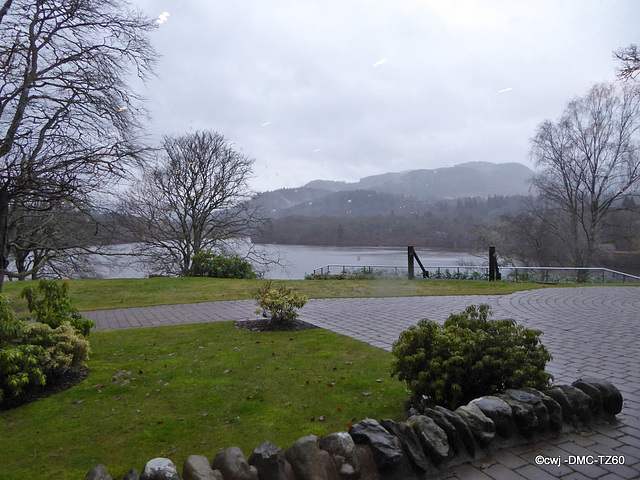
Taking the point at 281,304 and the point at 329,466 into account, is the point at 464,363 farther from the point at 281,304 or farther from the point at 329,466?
the point at 281,304

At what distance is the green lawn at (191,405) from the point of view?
9.36ft

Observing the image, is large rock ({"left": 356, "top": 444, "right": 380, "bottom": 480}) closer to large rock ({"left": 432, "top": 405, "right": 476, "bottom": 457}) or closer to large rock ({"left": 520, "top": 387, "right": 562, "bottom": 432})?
large rock ({"left": 432, "top": 405, "right": 476, "bottom": 457})

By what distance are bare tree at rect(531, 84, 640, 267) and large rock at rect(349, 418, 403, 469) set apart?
1015 inches

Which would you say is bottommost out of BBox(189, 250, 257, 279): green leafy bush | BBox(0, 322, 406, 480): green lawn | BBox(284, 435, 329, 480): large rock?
BBox(0, 322, 406, 480): green lawn

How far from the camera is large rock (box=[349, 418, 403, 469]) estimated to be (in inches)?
96.4

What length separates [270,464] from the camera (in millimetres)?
2230

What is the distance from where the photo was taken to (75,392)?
13.2 feet

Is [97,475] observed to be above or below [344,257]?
below

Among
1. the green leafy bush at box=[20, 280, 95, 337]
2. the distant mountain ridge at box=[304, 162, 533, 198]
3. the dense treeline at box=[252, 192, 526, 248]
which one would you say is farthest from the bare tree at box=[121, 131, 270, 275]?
the green leafy bush at box=[20, 280, 95, 337]

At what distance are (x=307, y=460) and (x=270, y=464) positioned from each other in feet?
0.74

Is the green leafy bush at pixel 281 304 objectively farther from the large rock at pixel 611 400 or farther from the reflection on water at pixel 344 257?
the reflection on water at pixel 344 257

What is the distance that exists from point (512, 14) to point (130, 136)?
11417 millimetres

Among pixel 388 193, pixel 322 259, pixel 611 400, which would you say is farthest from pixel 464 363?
pixel 388 193

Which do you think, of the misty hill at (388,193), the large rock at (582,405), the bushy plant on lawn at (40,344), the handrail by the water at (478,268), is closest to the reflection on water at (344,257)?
the handrail by the water at (478,268)
